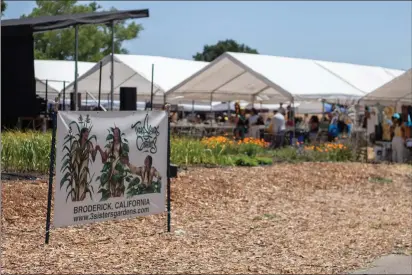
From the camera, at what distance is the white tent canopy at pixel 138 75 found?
A: 26.6 metres

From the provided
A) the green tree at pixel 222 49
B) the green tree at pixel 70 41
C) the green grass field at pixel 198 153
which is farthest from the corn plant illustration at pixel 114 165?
the green tree at pixel 222 49

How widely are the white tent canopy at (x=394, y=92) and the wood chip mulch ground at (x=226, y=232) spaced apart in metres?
10.0

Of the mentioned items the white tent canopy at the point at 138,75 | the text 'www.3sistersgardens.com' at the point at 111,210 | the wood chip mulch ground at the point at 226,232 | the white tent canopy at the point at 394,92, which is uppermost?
the white tent canopy at the point at 138,75

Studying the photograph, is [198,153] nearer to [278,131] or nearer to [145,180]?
[145,180]

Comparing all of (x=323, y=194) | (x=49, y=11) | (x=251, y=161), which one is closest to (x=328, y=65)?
(x=251, y=161)

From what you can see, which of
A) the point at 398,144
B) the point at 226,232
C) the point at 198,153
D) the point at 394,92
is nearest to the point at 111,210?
the point at 226,232

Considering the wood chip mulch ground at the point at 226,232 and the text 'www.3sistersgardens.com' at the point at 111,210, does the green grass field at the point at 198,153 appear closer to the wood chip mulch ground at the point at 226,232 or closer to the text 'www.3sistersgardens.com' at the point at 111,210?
the wood chip mulch ground at the point at 226,232

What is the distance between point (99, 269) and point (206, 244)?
176 cm

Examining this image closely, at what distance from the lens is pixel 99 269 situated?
6.67m

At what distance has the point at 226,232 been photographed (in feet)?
28.9

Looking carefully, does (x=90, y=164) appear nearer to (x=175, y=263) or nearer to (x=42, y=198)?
(x=175, y=263)

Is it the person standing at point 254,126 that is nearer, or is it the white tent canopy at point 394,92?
the white tent canopy at point 394,92

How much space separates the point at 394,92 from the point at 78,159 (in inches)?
737

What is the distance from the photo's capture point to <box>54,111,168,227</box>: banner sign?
684 cm
